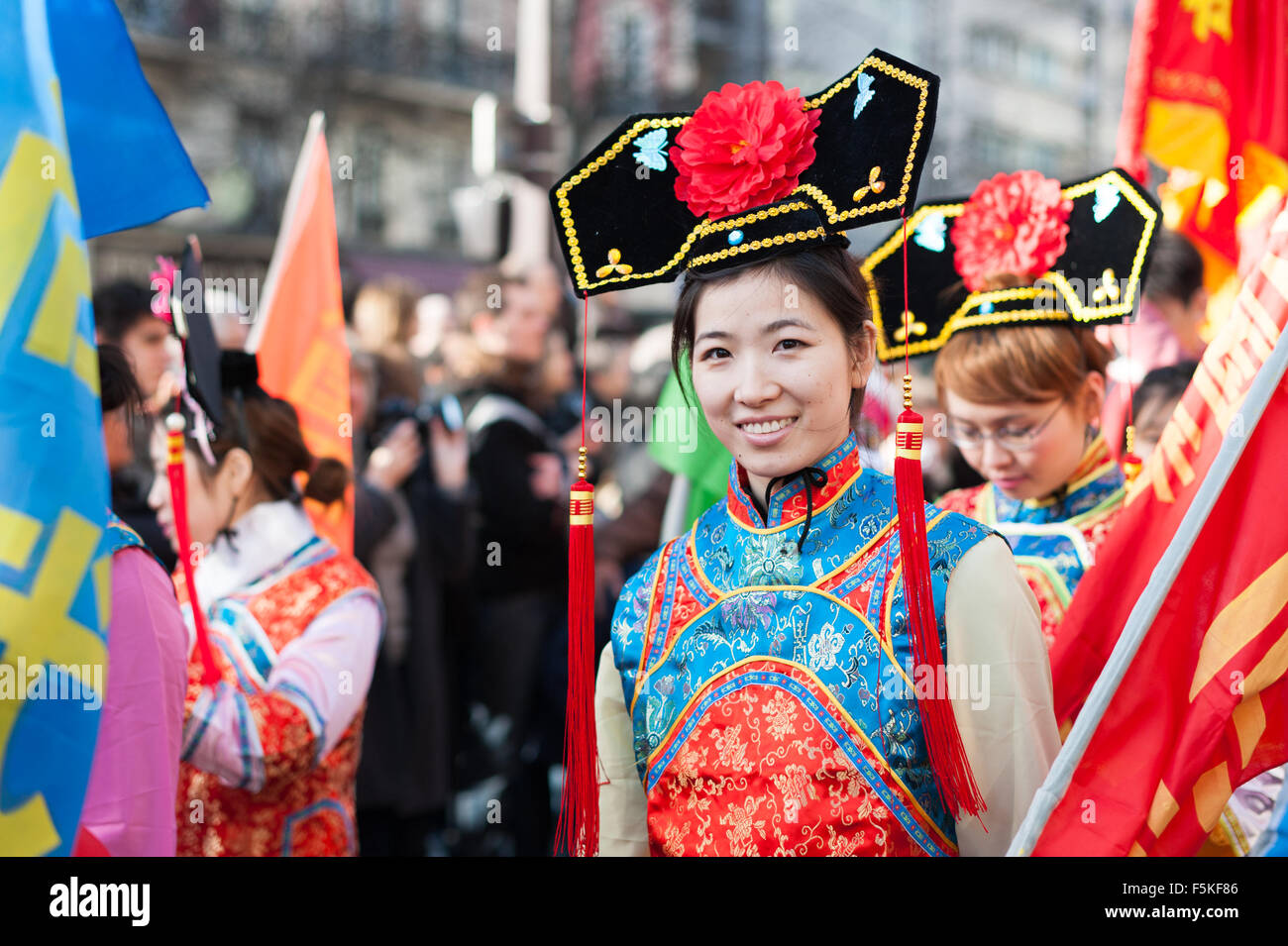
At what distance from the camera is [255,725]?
2.97 m

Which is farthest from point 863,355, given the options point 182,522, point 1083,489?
point 182,522

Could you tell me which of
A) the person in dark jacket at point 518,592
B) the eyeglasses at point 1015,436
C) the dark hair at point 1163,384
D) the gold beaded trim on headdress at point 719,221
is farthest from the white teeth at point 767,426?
the person in dark jacket at point 518,592

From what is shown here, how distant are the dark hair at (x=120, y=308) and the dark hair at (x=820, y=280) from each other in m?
2.37

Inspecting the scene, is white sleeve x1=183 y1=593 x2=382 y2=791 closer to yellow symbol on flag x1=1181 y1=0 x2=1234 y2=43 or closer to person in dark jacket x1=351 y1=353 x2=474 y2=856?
person in dark jacket x1=351 y1=353 x2=474 y2=856

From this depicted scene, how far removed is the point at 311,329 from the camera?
3.75 metres

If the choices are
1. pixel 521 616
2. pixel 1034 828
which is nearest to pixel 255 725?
pixel 1034 828

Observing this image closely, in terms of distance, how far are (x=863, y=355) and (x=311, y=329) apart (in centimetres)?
191

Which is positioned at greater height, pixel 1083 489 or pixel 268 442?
pixel 268 442

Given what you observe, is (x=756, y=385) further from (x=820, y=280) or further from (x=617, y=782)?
(x=617, y=782)

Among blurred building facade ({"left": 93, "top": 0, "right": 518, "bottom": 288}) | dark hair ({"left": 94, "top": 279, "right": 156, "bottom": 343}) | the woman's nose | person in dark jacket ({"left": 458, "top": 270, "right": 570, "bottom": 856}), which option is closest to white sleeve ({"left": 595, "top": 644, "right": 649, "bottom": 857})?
the woman's nose

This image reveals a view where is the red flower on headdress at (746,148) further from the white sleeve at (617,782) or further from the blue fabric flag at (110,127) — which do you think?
the blue fabric flag at (110,127)

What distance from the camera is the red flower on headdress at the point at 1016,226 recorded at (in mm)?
3207
